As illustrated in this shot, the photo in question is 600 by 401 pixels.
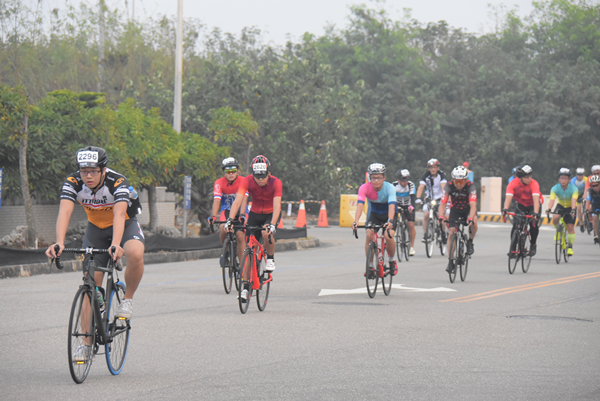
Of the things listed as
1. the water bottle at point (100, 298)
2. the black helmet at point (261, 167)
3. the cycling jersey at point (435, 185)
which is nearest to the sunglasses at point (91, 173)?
the water bottle at point (100, 298)

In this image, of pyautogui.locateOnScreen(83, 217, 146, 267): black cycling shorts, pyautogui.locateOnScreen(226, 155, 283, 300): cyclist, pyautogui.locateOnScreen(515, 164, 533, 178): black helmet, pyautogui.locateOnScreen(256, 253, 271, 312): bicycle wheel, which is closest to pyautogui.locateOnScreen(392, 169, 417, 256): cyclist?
pyautogui.locateOnScreen(515, 164, 533, 178): black helmet

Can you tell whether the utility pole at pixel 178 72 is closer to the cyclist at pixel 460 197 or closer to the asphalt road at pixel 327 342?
the asphalt road at pixel 327 342

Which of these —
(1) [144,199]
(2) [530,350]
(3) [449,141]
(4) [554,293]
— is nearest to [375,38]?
(3) [449,141]

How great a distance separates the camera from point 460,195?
603 inches

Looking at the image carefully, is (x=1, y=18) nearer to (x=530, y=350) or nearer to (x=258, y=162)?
(x=258, y=162)

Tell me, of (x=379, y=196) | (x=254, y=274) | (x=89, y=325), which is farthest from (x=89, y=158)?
(x=379, y=196)

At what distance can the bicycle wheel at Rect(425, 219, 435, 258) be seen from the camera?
19928 mm

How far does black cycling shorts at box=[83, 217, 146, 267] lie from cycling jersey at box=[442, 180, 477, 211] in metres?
8.93

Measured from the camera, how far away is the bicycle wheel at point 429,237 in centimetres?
1993

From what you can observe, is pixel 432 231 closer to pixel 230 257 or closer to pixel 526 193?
pixel 526 193

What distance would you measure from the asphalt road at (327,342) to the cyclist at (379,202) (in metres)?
0.83

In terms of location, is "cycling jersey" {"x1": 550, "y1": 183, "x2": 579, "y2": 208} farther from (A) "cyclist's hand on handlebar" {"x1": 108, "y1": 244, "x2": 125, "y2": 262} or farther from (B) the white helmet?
(A) "cyclist's hand on handlebar" {"x1": 108, "y1": 244, "x2": 125, "y2": 262}

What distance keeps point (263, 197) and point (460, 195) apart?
5013mm

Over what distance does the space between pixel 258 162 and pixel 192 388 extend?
16.9 ft
